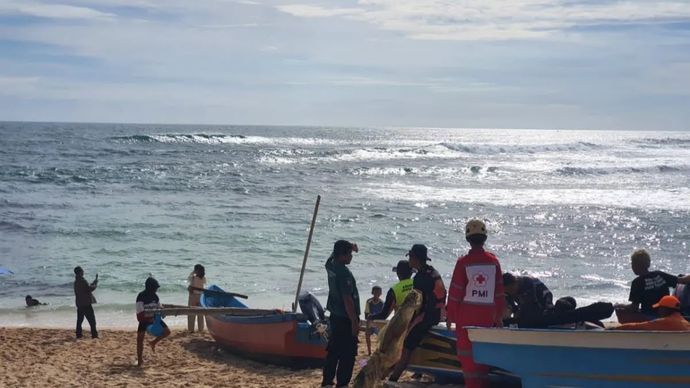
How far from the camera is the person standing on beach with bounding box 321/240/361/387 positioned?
834cm

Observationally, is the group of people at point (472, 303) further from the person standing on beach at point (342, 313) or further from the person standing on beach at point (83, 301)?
the person standing on beach at point (83, 301)

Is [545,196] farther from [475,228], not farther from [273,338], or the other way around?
[475,228]

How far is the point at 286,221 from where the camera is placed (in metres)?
32.4

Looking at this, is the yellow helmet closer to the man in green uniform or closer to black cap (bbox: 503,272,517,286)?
black cap (bbox: 503,272,517,286)

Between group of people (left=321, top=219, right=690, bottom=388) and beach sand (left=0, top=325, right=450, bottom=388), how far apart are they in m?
0.77

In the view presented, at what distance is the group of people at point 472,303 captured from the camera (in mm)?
7383

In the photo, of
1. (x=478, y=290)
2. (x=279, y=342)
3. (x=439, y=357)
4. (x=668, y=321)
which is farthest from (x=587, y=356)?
(x=279, y=342)

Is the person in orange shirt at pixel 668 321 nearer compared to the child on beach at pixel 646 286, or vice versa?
the person in orange shirt at pixel 668 321

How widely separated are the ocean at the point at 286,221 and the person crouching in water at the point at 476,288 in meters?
9.59

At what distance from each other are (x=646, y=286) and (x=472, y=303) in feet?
7.10

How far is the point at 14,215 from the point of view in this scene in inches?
1261

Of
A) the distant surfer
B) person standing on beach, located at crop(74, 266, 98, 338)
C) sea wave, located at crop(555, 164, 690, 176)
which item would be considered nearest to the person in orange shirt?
person standing on beach, located at crop(74, 266, 98, 338)

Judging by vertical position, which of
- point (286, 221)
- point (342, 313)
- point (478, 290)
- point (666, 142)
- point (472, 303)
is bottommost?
point (286, 221)

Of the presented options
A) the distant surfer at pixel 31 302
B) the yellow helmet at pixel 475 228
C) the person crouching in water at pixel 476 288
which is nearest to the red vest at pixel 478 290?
the person crouching in water at pixel 476 288
